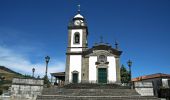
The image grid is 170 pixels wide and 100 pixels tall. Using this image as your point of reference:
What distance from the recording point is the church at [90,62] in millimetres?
28109

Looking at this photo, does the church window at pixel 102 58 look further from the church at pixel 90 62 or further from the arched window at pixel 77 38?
the arched window at pixel 77 38

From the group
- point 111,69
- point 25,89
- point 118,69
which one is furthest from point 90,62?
point 25,89

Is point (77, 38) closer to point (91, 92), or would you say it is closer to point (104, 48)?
point (104, 48)

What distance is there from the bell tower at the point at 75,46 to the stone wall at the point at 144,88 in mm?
9702

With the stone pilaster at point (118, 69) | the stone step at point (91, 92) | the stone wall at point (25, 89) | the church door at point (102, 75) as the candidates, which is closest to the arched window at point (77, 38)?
the church door at point (102, 75)

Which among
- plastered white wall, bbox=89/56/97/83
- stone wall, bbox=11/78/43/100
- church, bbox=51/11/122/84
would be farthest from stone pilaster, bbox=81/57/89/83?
stone wall, bbox=11/78/43/100

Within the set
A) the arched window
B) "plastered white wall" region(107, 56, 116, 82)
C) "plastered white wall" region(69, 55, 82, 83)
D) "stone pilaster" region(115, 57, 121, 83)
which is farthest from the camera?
the arched window

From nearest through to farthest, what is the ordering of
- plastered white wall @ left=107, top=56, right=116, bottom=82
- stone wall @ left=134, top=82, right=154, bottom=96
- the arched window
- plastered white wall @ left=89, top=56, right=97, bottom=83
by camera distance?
1. stone wall @ left=134, top=82, right=154, bottom=96
2. plastered white wall @ left=107, top=56, right=116, bottom=82
3. plastered white wall @ left=89, top=56, right=97, bottom=83
4. the arched window

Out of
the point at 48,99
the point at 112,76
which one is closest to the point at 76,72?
the point at 112,76

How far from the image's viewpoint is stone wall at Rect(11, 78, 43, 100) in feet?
60.6

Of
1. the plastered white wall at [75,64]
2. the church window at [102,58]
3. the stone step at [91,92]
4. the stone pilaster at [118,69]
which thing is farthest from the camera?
the church window at [102,58]

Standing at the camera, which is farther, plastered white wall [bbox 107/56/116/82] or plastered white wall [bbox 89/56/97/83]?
plastered white wall [bbox 89/56/97/83]

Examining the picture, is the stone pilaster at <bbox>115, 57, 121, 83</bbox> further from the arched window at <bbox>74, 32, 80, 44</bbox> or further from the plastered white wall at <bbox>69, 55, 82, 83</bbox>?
the arched window at <bbox>74, 32, 80, 44</bbox>

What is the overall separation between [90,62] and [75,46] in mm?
3434
